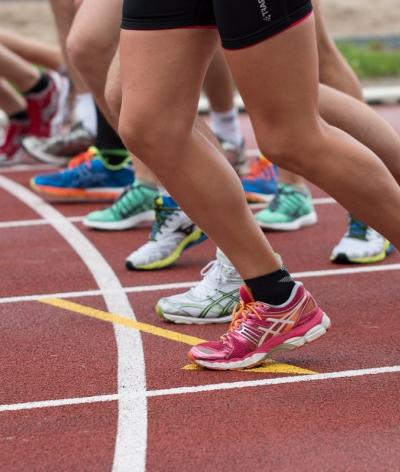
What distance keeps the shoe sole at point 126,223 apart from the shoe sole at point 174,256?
837 mm

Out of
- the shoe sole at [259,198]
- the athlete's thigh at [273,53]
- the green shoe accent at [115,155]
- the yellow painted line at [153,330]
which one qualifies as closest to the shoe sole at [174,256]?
the yellow painted line at [153,330]

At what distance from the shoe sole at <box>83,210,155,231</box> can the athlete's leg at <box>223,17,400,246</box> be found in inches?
105

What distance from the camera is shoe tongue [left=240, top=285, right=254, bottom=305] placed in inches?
149

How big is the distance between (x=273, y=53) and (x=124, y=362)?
1.19 meters

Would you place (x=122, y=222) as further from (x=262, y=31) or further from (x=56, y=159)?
(x=262, y=31)

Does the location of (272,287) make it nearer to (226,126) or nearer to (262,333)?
(262,333)

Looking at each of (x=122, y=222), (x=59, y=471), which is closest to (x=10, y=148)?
(x=122, y=222)

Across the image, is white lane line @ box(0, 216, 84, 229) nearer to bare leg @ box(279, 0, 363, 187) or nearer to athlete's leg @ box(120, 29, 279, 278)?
bare leg @ box(279, 0, 363, 187)

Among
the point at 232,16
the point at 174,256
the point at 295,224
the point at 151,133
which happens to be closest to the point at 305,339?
the point at 151,133

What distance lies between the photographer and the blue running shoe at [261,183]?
268 inches

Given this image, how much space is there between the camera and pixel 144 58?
3475 millimetres

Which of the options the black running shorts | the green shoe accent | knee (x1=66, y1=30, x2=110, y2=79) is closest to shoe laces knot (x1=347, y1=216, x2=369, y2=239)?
knee (x1=66, y1=30, x2=110, y2=79)

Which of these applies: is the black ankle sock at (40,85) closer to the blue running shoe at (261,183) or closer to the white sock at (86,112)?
the white sock at (86,112)

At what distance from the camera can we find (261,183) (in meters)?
6.83
